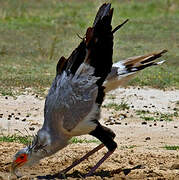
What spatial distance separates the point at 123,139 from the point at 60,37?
8.87 meters

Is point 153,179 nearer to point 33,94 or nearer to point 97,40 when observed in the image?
point 97,40

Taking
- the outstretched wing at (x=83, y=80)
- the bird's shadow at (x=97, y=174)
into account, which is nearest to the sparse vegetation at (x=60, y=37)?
the outstretched wing at (x=83, y=80)

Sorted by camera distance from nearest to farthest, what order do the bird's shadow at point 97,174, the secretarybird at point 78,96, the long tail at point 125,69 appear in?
the secretarybird at point 78,96
the bird's shadow at point 97,174
the long tail at point 125,69

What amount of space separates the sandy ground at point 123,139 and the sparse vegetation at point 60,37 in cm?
86

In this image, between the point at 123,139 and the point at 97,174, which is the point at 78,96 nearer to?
the point at 97,174

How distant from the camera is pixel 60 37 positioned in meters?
16.4

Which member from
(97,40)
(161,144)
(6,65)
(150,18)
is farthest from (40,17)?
(97,40)

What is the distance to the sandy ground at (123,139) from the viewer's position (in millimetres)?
6320

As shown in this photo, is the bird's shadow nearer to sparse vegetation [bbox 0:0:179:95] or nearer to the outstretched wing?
the outstretched wing

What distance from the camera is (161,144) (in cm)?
762

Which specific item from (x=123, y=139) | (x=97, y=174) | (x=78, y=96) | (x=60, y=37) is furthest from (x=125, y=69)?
(x=60, y=37)

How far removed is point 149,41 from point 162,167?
10125 mm

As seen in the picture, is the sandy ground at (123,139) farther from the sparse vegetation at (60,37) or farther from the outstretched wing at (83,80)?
the sparse vegetation at (60,37)

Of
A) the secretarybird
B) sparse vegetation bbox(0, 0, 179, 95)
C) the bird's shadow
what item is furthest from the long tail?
sparse vegetation bbox(0, 0, 179, 95)
